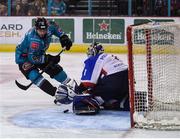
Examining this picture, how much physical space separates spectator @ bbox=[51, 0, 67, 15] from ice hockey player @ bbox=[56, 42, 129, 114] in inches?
327

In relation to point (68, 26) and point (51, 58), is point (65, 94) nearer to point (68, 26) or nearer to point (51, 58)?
point (51, 58)

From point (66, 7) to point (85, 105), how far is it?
9.02 m

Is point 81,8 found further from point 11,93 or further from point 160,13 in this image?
point 11,93

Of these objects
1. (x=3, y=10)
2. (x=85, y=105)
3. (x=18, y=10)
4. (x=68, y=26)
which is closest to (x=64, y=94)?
(x=85, y=105)

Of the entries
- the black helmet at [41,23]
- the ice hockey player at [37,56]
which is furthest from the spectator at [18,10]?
the black helmet at [41,23]

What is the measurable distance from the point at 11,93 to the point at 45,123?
212 centimetres

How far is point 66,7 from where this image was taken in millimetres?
14836

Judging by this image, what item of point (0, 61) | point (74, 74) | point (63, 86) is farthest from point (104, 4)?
point (63, 86)

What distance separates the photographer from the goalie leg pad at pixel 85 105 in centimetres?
602

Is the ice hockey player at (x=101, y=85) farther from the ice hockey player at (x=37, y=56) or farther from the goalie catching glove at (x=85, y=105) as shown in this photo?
the ice hockey player at (x=37, y=56)

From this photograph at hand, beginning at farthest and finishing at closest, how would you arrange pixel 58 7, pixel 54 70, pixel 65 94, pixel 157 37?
pixel 58 7, pixel 54 70, pixel 65 94, pixel 157 37

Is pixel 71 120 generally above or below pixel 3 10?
below

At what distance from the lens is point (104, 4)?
581 inches

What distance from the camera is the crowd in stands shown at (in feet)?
46.5
